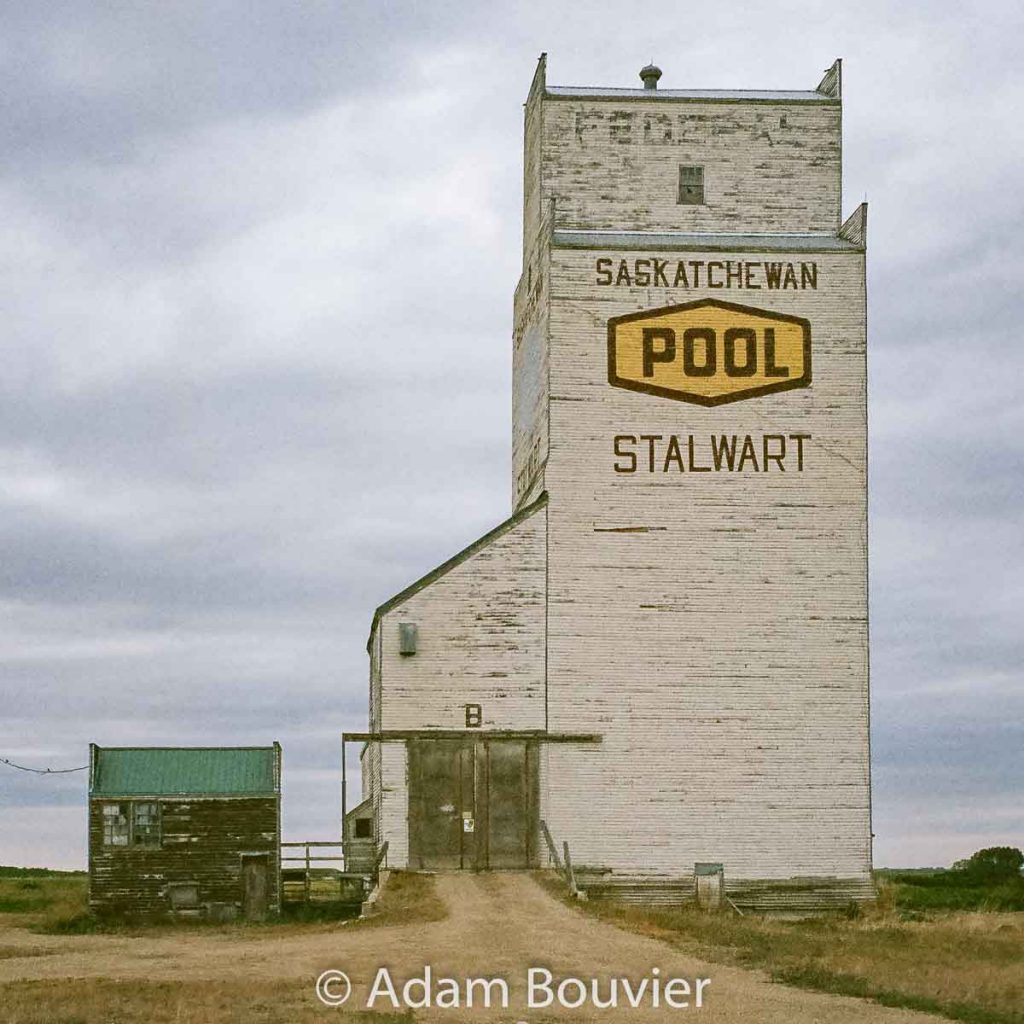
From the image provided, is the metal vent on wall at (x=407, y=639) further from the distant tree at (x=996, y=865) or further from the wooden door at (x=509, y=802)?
the distant tree at (x=996, y=865)

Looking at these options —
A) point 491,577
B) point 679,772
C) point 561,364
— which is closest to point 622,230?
point 561,364

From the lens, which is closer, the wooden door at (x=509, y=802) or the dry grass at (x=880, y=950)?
the dry grass at (x=880, y=950)

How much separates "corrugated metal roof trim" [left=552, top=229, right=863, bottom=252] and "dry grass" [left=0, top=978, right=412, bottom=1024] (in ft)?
75.3

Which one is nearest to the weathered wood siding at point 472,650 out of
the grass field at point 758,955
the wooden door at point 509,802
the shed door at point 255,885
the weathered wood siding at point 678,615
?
the weathered wood siding at point 678,615

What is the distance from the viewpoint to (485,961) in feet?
87.6

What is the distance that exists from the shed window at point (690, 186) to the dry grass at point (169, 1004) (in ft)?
82.0

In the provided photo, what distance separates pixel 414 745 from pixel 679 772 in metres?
6.05

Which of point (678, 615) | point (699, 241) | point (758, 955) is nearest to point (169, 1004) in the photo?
point (758, 955)

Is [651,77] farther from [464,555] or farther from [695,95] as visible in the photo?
[464,555]

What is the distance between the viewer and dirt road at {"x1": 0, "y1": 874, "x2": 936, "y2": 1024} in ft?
75.3

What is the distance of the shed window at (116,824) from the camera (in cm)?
4541

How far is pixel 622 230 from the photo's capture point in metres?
44.4

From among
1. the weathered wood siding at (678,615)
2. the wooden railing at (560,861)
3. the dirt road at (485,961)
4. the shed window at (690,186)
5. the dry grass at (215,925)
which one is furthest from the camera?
the shed window at (690,186)

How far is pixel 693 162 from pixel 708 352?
5.15 m
